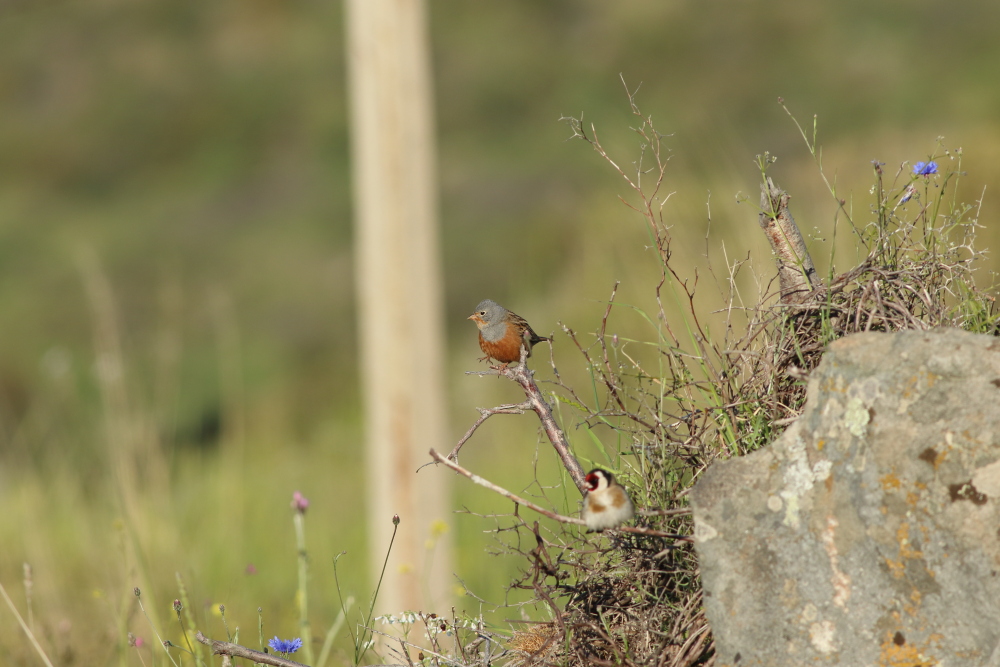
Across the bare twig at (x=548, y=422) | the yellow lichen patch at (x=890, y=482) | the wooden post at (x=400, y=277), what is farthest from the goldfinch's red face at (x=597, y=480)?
the wooden post at (x=400, y=277)

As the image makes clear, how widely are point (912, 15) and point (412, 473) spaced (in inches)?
1055

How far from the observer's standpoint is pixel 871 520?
5.02 feet

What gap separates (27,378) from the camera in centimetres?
1498

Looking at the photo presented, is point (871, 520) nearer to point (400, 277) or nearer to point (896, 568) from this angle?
point (896, 568)

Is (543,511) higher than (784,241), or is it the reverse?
(784,241)

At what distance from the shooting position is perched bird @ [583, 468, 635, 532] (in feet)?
5.62

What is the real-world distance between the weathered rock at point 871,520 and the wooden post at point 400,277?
226 cm

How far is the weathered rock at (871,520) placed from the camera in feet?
4.83

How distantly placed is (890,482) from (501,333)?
1417 millimetres

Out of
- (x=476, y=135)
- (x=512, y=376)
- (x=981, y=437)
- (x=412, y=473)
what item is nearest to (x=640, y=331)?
(x=412, y=473)

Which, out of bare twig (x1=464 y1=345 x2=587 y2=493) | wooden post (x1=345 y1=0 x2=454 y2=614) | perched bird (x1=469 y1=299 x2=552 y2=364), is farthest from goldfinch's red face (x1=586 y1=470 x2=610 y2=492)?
wooden post (x1=345 y1=0 x2=454 y2=614)

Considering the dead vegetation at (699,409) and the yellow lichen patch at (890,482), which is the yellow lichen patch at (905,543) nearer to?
the yellow lichen patch at (890,482)

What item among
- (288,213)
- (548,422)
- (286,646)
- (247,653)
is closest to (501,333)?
(548,422)

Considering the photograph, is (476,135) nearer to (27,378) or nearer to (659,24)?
(659,24)
